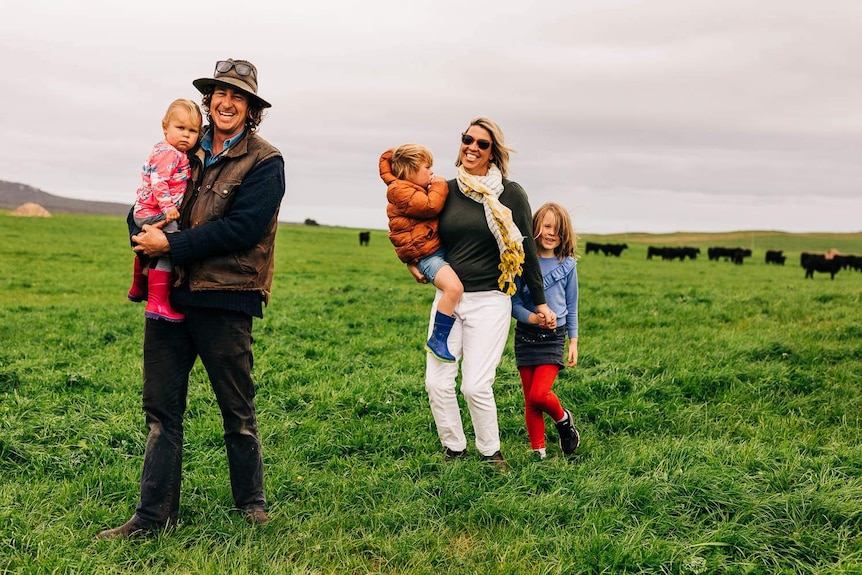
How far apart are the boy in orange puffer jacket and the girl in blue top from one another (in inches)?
28.2

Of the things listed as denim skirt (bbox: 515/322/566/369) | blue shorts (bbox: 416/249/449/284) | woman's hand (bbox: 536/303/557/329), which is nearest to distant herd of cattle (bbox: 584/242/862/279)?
denim skirt (bbox: 515/322/566/369)

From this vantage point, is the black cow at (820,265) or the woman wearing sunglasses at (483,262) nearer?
the woman wearing sunglasses at (483,262)

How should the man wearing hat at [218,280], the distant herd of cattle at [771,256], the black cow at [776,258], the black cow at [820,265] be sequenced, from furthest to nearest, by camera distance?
1. the black cow at [776,258]
2. the distant herd of cattle at [771,256]
3. the black cow at [820,265]
4. the man wearing hat at [218,280]

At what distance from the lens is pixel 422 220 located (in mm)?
5188

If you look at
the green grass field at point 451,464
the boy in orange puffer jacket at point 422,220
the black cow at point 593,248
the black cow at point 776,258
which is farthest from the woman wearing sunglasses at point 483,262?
the black cow at point 593,248

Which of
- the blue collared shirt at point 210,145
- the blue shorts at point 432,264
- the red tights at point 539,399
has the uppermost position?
the blue collared shirt at point 210,145

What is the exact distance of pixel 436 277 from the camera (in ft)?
16.9

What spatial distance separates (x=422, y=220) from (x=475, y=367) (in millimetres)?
1185

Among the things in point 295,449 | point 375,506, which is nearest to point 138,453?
point 295,449

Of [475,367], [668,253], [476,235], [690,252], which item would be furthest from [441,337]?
[690,252]

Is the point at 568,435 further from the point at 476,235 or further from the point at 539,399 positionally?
the point at 476,235

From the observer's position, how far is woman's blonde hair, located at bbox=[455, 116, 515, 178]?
16.9 ft

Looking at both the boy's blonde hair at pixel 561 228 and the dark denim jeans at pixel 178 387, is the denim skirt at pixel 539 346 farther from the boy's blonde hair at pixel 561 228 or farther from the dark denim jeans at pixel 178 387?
the dark denim jeans at pixel 178 387

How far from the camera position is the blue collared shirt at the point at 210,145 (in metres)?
4.18
